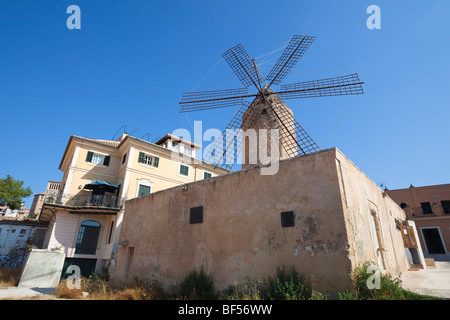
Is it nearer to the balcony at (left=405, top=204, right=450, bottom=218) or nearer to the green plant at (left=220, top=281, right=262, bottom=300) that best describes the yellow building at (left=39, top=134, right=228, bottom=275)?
the green plant at (left=220, top=281, right=262, bottom=300)

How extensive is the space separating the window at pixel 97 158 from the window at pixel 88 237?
4709 mm

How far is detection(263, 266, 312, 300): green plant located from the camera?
5.71 m

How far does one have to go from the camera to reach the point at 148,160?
2030 cm

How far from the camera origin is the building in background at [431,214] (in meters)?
21.4

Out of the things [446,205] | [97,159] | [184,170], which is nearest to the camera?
[97,159]

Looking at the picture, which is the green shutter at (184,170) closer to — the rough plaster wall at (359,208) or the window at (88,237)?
the window at (88,237)

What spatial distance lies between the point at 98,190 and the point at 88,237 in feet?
11.2

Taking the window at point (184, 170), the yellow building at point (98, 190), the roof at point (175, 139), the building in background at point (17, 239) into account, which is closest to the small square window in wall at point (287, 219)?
the yellow building at point (98, 190)

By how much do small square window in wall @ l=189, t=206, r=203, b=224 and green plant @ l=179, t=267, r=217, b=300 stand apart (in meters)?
1.68

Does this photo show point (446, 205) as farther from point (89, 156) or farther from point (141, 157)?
point (89, 156)

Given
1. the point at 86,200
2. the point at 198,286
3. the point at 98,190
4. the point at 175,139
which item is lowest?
the point at 198,286

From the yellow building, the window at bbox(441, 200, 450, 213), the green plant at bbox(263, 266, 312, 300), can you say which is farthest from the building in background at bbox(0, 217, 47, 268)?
the window at bbox(441, 200, 450, 213)

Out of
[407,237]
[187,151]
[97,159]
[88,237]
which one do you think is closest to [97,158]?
[97,159]
